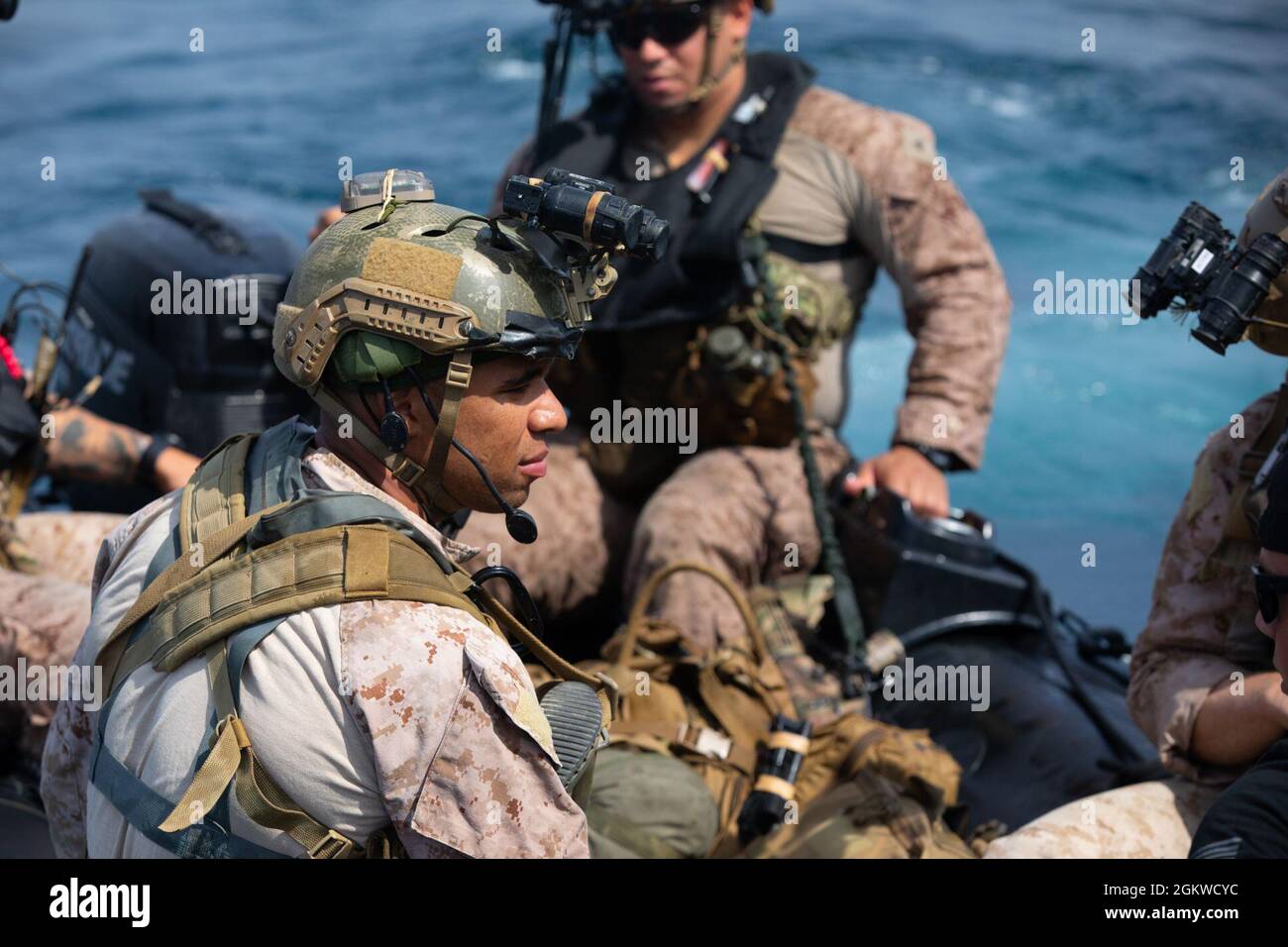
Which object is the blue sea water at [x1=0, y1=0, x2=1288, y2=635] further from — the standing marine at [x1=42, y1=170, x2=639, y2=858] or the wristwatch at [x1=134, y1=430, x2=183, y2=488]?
the standing marine at [x1=42, y1=170, x2=639, y2=858]

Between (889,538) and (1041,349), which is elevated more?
(889,538)

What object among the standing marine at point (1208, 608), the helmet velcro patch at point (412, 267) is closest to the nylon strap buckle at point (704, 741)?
the standing marine at point (1208, 608)

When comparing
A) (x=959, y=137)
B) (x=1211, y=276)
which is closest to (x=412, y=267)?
(x=1211, y=276)

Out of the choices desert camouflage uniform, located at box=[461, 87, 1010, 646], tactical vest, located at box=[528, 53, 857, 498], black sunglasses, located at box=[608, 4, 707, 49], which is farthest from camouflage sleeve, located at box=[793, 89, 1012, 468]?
black sunglasses, located at box=[608, 4, 707, 49]

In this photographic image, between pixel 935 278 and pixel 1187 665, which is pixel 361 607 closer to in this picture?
pixel 1187 665

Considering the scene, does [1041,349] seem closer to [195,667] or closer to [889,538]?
[889,538]

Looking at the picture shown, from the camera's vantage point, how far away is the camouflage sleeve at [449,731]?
173cm

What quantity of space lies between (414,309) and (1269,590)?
1.19 metres

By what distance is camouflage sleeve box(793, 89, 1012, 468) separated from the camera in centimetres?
405

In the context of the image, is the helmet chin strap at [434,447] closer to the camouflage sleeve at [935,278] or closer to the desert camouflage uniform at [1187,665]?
the desert camouflage uniform at [1187,665]

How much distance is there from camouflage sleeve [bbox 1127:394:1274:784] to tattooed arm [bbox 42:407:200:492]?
244 centimetres
